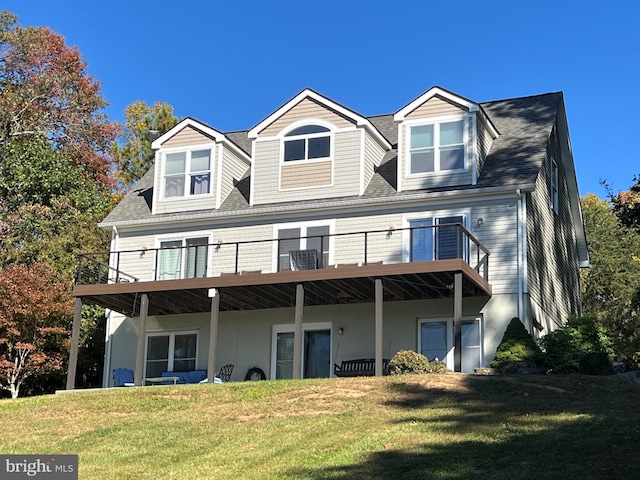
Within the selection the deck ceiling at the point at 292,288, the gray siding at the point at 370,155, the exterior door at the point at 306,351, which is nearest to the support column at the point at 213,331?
the deck ceiling at the point at 292,288

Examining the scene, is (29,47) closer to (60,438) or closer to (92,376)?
(92,376)

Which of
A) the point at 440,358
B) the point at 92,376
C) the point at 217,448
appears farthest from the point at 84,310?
the point at 217,448

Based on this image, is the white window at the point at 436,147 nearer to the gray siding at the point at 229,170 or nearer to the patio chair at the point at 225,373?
the gray siding at the point at 229,170

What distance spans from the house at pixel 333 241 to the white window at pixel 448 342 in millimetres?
36

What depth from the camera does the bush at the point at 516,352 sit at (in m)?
20.3

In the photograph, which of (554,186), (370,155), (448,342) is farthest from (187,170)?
(554,186)

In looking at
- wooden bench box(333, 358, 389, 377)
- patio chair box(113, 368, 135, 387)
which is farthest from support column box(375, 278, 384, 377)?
patio chair box(113, 368, 135, 387)

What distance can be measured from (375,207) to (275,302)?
3.63m

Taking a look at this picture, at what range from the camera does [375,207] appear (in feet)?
78.8

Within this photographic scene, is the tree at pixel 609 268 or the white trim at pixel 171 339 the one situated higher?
the tree at pixel 609 268

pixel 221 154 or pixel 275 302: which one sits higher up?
pixel 221 154

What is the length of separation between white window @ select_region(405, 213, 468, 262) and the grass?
4.72 meters

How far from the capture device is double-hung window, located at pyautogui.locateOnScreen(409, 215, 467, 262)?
22.2m

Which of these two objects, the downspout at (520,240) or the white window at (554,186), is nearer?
the downspout at (520,240)
